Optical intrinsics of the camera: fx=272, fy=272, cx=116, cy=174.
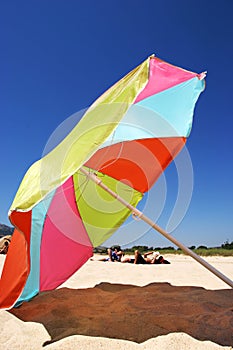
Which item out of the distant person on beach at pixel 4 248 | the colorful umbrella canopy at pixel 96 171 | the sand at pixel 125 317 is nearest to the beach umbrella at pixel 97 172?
the colorful umbrella canopy at pixel 96 171

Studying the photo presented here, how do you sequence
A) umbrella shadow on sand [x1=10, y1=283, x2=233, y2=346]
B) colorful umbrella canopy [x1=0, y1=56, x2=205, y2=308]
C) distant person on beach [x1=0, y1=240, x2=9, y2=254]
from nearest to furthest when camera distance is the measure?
colorful umbrella canopy [x1=0, y1=56, x2=205, y2=308] → umbrella shadow on sand [x1=10, y1=283, x2=233, y2=346] → distant person on beach [x1=0, y1=240, x2=9, y2=254]

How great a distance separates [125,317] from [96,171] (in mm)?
1558

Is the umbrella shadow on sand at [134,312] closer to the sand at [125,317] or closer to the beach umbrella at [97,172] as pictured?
the sand at [125,317]

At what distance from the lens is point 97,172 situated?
334cm

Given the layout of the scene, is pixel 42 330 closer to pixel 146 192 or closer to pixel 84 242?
pixel 84 242

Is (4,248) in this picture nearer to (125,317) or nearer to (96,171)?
(96,171)

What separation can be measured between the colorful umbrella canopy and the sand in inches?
11.9

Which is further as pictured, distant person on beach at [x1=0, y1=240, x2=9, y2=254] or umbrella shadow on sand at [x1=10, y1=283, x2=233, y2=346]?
distant person on beach at [x1=0, y1=240, x2=9, y2=254]

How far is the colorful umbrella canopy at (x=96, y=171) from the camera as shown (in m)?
1.77

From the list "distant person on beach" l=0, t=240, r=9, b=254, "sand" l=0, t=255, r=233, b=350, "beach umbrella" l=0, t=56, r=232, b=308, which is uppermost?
"beach umbrella" l=0, t=56, r=232, b=308

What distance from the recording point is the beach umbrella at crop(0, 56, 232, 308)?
1777 millimetres

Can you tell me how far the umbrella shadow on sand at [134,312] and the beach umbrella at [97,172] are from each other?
0.32m

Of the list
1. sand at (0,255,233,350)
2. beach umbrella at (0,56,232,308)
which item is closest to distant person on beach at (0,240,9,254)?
sand at (0,255,233,350)

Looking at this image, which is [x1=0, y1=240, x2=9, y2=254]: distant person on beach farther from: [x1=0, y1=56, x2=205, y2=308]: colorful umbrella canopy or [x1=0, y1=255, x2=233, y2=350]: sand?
[x1=0, y1=56, x2=205, y2=308]: colorful umbrella canopy
